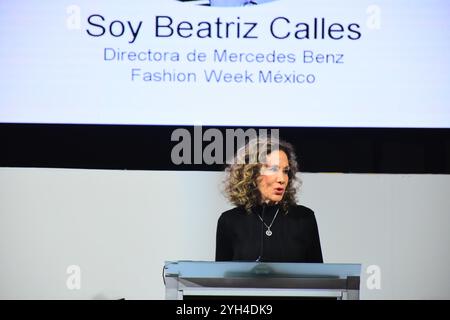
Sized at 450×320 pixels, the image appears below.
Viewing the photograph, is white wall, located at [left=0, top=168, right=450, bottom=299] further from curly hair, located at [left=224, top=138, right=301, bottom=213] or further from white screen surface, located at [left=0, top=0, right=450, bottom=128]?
white screen surface, located at [left=0, top=0, right=450, bottom=128]

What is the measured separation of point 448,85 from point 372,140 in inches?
15.2

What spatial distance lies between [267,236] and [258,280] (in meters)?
1.09

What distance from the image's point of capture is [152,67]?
2.99 metres

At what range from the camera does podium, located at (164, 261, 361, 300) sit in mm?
1724

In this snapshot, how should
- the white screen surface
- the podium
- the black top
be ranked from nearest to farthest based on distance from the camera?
the podium
the black top
the white screen surface

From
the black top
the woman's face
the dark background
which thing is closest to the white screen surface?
the dark background

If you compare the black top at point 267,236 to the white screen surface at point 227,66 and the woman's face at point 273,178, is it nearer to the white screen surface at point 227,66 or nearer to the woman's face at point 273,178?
the woman's face at point 273,178

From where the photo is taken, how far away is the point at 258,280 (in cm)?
179

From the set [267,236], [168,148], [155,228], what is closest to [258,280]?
[267,236]

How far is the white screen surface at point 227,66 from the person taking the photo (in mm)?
2992

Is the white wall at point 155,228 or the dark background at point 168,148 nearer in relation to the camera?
Result: the white wall at point 155,228

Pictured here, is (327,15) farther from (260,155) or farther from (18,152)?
(18,152)

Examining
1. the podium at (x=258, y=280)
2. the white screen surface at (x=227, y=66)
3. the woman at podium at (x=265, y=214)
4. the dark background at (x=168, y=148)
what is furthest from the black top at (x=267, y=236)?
the podium at (x=258, y=280)
